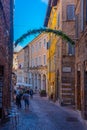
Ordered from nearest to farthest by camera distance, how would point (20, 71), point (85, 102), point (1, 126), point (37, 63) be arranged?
point (1, 126)
point (85, 102)
point (37, 63)
point (20, 71)

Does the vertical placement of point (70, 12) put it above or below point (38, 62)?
above

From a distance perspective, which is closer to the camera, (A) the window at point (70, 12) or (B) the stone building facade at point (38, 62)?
(A) the window at point (70, 12)

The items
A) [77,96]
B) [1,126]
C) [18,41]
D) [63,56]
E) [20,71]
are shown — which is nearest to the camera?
[1,126]

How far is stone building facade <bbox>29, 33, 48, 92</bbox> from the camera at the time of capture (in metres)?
75.2

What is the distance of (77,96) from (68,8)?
12.8 m

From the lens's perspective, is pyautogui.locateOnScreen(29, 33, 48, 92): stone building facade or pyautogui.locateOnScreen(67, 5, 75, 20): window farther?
pyautogui.locateOnScreen(29, 33, 48, 92): stone building facade

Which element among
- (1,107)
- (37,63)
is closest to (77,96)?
(1,107)

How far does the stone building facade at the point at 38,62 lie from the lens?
75.2 meters

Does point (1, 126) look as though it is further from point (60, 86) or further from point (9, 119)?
point (60, 86)

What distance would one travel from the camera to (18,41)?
2130 centimetres

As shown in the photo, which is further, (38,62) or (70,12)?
(38,62)

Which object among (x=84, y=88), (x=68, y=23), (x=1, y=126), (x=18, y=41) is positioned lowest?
(x=1, y=126)

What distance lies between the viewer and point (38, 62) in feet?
267

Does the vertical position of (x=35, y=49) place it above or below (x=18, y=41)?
above
